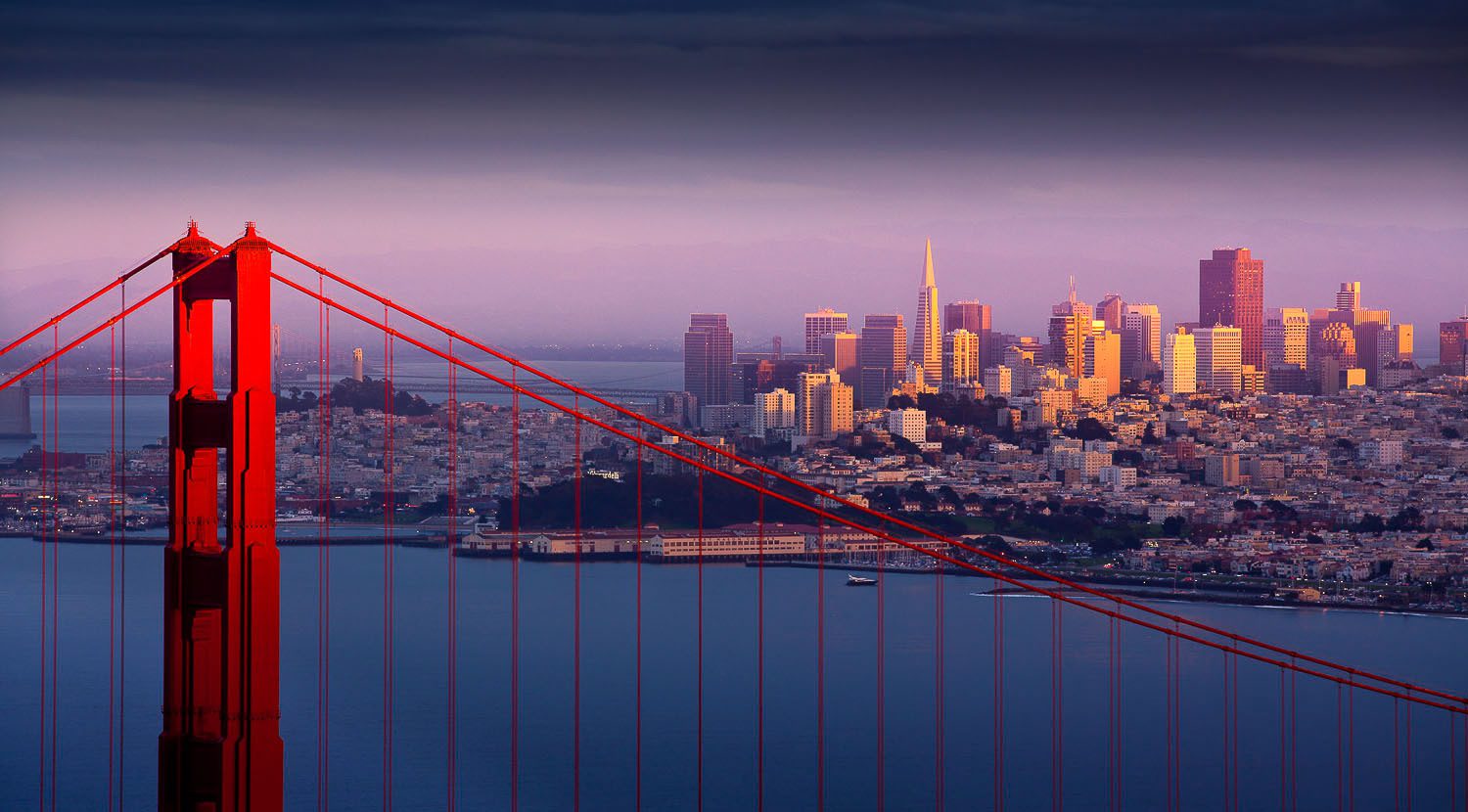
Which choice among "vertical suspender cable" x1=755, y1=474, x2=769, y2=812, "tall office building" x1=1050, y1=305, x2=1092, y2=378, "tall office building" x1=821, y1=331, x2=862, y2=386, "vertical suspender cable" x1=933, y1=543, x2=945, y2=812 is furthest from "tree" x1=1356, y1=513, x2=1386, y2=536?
"tall office building" x1=821, y1=331, x2=862, y2=386

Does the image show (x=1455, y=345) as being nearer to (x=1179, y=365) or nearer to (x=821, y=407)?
(x=1179, y=365)

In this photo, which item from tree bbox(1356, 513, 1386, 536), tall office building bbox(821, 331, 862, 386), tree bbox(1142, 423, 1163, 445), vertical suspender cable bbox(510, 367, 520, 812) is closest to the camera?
vertical suspender cable bbox(510, 367, 520, 812)

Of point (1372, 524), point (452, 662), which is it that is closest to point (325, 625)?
point (452, 662)

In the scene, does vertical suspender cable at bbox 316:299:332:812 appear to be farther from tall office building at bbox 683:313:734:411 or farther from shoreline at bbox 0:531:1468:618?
tall office building at bbox 683:313:734:411

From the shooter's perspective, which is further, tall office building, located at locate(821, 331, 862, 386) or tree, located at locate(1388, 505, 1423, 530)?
tall office building, located at locate(821, 331, 862, 386)

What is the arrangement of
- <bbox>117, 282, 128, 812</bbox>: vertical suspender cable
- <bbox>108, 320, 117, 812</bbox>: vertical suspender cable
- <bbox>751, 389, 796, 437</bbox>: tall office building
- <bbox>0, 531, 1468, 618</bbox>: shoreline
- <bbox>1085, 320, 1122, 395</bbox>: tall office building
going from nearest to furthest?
<bbox>117, 282, 128, 812</bbox>: vertical suspender cable
<bbox>108, 320, 117, 812</bbox>: vertical suspender cable
<bbox>0, 531, 1468, 618</bbox>: shoreline
<bbox>751, 389, 796, 437</bbox>: tall office building
<bbox>1085, 320, 1122, 395</bbox>: tall office building

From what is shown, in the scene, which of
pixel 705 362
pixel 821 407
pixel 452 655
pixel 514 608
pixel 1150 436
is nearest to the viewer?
pixel 514 608
